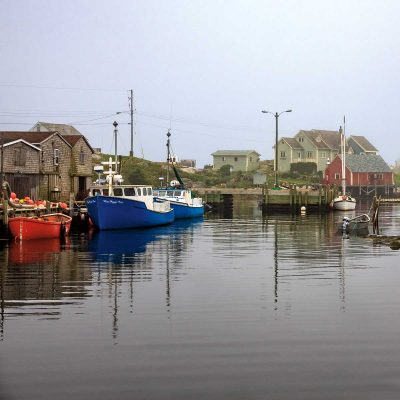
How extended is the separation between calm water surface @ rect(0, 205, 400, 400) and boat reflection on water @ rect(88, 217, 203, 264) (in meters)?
0.88

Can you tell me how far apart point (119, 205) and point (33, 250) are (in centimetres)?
1619

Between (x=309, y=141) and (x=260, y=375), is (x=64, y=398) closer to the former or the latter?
(x=260, y=375)

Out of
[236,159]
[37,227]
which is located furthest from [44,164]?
[236,159]

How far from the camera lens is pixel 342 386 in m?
12.9

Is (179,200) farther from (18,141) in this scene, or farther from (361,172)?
(361,172)

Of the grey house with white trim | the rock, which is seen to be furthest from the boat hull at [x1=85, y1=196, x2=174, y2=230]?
the grey house with white trim

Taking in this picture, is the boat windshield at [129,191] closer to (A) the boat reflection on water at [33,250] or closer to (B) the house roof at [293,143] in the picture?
(A) the boat reflection on water at [33,250]

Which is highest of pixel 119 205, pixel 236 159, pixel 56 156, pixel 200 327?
pixel 236 159

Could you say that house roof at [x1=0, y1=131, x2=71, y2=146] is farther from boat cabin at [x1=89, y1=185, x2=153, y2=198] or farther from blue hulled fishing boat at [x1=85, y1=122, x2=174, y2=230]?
boat cabin at [x1=89, y1=185, x2=153, y2=198]

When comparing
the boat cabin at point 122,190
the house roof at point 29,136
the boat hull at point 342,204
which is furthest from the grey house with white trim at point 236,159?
the boat cabin at point 122,190

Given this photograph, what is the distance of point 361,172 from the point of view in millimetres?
146250

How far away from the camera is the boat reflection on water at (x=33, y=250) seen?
3294 centimetres

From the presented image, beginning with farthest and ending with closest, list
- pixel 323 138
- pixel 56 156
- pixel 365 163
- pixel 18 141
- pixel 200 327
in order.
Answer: pixel 323 138 → pixel 365 163 → pixel 56 156 → pixel 18 141 → pixel 200 327

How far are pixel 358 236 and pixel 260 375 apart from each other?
35.0 m
